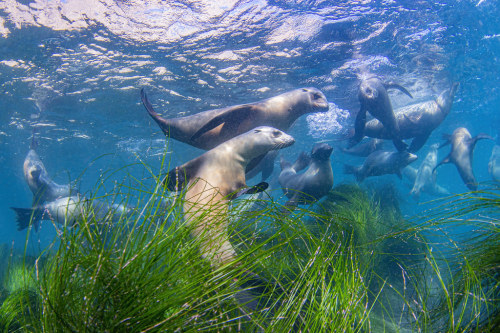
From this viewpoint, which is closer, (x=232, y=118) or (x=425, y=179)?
(x=232, y=118)

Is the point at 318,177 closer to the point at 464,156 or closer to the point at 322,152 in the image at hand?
the point at 322,152

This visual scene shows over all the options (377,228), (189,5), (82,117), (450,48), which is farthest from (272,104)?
(82,117)

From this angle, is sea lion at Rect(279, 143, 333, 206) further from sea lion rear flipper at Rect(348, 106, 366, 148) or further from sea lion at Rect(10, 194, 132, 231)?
sea lion at Rect(10, 194, 132, 231)

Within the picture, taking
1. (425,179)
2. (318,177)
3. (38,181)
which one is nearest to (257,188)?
(318,177)

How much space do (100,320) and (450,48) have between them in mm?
17454

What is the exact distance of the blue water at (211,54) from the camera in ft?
29.9

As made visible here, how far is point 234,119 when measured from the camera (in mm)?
5234

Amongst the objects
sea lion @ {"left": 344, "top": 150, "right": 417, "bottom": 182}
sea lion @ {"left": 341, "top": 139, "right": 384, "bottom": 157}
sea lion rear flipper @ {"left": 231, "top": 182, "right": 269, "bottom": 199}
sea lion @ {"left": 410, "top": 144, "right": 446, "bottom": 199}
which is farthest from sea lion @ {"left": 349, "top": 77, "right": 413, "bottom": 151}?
sea lion @ {"left": 410, "top": 144, "right": 446, "bottom": 199}

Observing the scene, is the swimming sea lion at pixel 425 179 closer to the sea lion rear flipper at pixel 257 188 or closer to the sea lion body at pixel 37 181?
the sea lion rear flipper at pixel 257 188

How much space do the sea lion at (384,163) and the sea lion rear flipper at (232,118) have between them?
748 centimetres

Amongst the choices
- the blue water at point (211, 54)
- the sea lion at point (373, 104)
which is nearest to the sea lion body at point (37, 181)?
the blue water at point (211, 54)

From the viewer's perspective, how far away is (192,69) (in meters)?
12.2

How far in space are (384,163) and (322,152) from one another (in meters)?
6.19

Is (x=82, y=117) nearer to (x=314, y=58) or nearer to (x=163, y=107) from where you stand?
(x=163, y=107)
